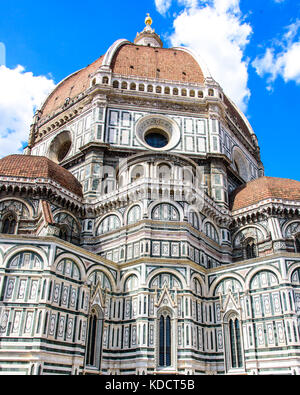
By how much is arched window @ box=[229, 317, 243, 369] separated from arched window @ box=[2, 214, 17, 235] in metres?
13.6

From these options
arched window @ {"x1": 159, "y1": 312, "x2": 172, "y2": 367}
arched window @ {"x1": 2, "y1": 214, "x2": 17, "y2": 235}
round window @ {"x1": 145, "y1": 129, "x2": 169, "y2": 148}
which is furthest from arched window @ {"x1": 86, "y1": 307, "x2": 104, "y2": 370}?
round window @ {"x1": 145, "y1": 129, "x2": 169, "y2": 148}

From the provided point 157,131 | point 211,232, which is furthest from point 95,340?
point 157,131

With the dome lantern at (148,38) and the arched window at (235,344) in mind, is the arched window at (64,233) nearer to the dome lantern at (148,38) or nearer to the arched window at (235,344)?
the arched window at (235,344)

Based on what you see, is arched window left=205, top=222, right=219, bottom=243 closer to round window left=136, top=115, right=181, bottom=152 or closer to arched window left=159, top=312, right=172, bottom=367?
arched window left=159, top=312, right=172, bottom=367

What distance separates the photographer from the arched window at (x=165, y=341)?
2005cm

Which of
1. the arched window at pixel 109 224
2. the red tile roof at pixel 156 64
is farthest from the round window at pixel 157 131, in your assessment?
the arched window at pixel 109 224

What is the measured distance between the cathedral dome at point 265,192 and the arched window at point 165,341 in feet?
34.7

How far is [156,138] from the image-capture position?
32469mm

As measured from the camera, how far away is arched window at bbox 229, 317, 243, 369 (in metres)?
20.8

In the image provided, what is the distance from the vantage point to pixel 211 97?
1304 inches

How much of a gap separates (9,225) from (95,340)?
29.2 feet

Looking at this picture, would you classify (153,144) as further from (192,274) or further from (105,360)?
(105,360)

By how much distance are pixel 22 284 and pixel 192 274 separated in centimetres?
912
